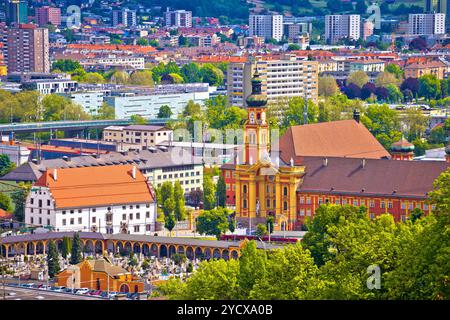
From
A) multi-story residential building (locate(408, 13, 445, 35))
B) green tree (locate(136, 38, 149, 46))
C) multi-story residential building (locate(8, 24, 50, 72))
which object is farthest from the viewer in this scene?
multi-story residential building (locate(408, 13, 445, 35))

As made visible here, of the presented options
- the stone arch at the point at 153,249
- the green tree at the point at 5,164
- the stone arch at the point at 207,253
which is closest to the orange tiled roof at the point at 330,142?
the stone arch at the point at 153,249

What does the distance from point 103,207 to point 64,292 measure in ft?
30.9

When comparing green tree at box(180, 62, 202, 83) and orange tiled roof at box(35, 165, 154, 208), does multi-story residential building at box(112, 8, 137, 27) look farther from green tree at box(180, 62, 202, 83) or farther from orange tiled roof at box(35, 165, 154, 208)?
orange tiled roof at box(35, 165, 154, 208)

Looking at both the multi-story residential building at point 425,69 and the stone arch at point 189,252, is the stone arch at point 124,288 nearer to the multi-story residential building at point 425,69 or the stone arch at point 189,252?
the stone arch at point 189,252

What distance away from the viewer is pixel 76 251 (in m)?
31.4

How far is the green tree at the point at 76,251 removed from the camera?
31.2m

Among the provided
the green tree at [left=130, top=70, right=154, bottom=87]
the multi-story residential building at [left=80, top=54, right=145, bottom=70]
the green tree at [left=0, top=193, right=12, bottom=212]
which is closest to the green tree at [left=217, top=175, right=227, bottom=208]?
the green tree at [left=0, top=193, right=12, bottom=212]

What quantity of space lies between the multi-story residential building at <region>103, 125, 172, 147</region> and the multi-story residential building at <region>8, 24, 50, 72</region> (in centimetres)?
3265

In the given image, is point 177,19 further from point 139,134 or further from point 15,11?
point 139,134

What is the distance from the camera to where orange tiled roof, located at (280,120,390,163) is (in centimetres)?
3872

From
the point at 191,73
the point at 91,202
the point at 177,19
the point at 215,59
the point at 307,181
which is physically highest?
the point at 177,19

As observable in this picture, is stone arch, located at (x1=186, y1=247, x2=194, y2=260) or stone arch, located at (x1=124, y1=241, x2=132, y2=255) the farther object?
stone arch, located at (x1=124, y1=241, x2=132, y2=255)

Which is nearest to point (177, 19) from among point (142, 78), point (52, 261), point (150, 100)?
point (142, 78)

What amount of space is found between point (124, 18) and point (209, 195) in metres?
88.7
